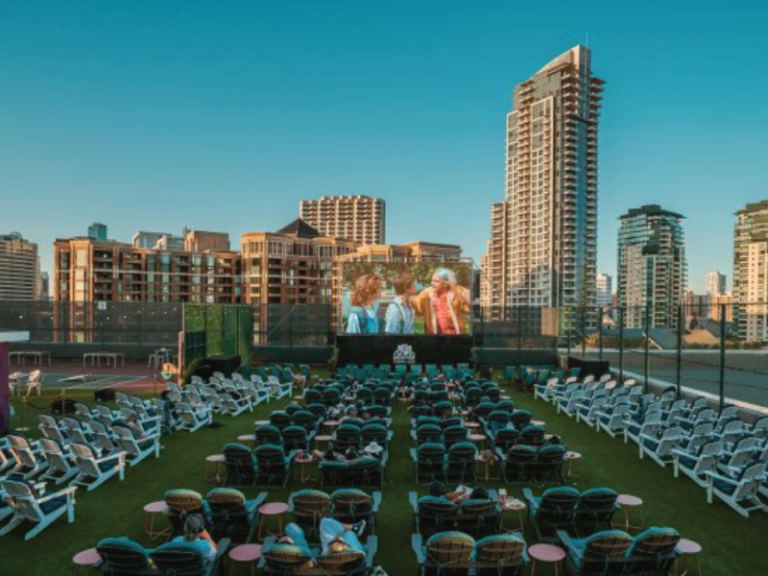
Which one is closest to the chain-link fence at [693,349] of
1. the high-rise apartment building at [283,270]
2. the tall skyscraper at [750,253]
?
the high-rise apartment building at [283,270]

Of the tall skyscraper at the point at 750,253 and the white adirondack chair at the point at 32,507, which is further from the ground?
the tall skyscraper at the point at 750,253

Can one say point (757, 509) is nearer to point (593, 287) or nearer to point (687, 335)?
point (687, 335)

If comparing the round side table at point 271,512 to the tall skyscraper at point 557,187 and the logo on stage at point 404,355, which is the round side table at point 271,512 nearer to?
the logo on stage at point 404,355

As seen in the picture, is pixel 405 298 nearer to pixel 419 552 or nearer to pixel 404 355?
pixel 404 355

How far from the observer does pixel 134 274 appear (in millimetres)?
111625

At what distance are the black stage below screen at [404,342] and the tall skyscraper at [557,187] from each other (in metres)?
98.6

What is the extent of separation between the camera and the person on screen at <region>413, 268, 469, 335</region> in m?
30.4

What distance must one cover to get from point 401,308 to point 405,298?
1.87 ft

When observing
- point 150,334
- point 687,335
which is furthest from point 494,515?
point 687,335

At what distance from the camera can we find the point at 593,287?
422 feet

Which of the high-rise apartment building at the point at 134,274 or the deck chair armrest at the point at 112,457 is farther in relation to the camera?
the high-rise apartment building at the point at 134,274

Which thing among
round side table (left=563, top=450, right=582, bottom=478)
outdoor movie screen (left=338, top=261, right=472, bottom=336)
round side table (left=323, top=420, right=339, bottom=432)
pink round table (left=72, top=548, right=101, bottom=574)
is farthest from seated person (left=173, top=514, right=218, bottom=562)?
outdoor movie screen (left=338, top=261, right=472, bottom=336)

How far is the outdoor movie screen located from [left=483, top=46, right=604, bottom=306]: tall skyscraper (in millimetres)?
98101

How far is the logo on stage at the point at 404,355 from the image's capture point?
29656 mm
